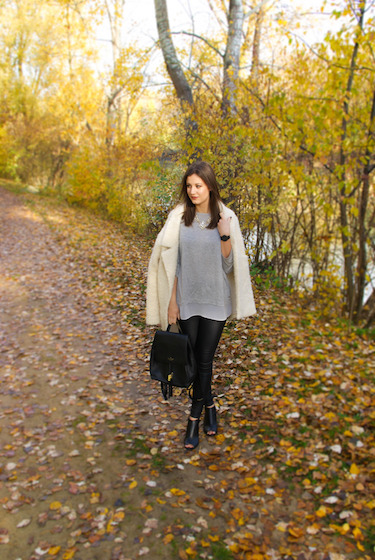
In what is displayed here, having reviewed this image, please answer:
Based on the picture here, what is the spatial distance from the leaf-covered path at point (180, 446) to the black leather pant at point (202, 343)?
0.57 meters

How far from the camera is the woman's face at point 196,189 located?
9.70 ft

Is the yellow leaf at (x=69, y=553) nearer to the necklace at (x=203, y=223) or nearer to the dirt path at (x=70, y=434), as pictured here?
the dirt path at (x=70, y=434)

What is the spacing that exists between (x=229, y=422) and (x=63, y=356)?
2484mm

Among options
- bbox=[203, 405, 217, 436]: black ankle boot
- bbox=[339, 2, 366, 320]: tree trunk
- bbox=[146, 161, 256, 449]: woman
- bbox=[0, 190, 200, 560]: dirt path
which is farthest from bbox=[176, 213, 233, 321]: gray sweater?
bbox=[339, 2, 366, 320]: tree trunk

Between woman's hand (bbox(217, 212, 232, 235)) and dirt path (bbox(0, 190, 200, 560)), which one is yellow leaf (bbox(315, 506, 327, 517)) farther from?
woman's hand (bbox(217, 212, 232, 235))

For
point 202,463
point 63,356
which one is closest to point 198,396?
point 202,463

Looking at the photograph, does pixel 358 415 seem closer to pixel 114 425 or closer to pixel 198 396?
pixel 198 396

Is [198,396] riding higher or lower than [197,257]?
lower

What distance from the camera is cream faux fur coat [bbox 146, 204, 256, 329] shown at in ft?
10.1

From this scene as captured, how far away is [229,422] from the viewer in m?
3.99

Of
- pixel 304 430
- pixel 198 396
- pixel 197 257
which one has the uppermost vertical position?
pixel 197 257

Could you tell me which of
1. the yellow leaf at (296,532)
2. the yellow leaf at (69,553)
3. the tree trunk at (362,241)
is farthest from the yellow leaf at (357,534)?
the tree trunk at (362,241)

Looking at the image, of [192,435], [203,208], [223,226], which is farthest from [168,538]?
[203,208]

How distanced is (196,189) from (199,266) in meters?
0.54
